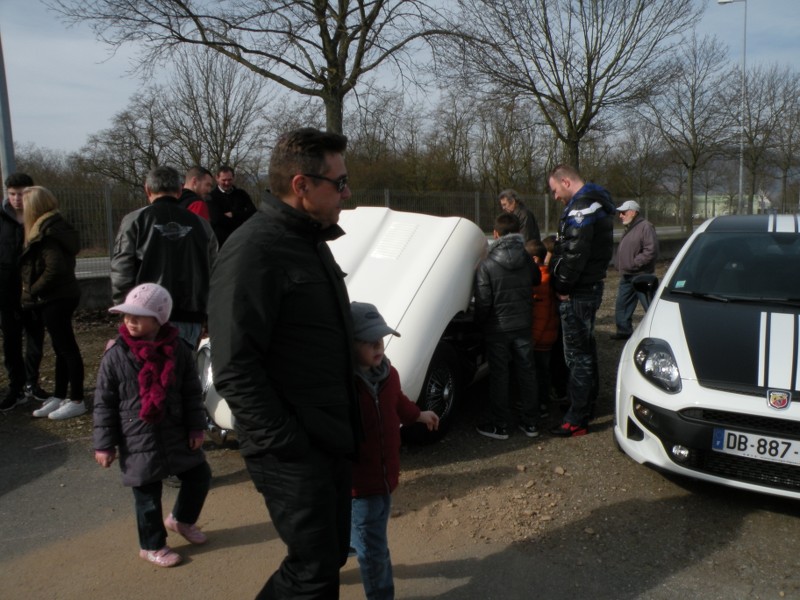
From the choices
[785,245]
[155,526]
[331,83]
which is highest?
[331,83]

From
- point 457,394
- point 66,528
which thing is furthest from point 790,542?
point 66,528

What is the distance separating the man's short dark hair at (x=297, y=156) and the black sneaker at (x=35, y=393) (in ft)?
15.4

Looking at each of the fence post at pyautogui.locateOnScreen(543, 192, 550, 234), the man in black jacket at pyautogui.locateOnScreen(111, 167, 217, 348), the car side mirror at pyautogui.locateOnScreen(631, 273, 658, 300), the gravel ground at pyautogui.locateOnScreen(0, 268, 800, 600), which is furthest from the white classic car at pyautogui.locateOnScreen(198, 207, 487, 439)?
the fence post at pyautogui.locateOnScreen(543, 192, 550, 234)

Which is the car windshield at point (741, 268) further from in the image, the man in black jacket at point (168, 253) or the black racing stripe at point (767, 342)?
the man in black jacket at point (168, 253)

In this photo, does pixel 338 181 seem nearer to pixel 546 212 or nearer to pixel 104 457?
pixel 104 457

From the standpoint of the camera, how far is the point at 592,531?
147 inches

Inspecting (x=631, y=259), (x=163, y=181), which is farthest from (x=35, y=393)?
(x=631, y=259)

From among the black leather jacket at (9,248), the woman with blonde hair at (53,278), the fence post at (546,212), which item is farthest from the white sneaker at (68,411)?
the fence post at (546,212)

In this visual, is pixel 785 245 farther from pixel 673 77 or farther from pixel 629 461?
pixel 673 77

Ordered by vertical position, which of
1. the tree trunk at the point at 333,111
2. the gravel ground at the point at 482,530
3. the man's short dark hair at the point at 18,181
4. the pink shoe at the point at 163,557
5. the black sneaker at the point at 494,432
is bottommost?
the gravel ground at the point at 482,530

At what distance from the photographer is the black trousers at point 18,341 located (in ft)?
19.1

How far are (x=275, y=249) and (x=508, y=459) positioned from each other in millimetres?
3074

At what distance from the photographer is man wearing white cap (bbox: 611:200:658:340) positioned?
8.54m

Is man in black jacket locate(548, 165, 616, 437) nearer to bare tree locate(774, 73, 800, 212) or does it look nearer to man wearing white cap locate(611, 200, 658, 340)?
man wearing white cap locate(611, 200, 658, 340)
